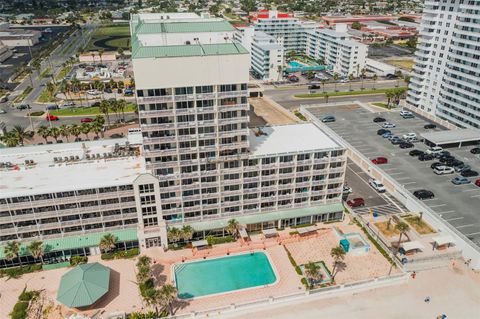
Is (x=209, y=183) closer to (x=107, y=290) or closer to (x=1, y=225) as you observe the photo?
(x=107, y=290)

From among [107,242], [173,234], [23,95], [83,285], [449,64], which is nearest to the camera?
[83,285]

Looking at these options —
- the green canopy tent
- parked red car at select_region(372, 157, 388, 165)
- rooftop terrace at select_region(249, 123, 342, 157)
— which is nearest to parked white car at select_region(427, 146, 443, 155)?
parked red car at select_region(372, 157, 388, 165)

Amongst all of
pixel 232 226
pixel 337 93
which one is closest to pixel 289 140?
pixel 232 226

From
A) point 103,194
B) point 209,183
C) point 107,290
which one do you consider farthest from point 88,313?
point 209,183

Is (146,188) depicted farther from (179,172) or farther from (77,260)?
(77,260)

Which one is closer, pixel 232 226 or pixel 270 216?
pixel 232 226

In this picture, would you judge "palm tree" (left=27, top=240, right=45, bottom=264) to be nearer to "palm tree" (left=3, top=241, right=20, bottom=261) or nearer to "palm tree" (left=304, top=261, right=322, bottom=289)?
"palm tree" (left=3, top=241, right=20, bottom=261)
